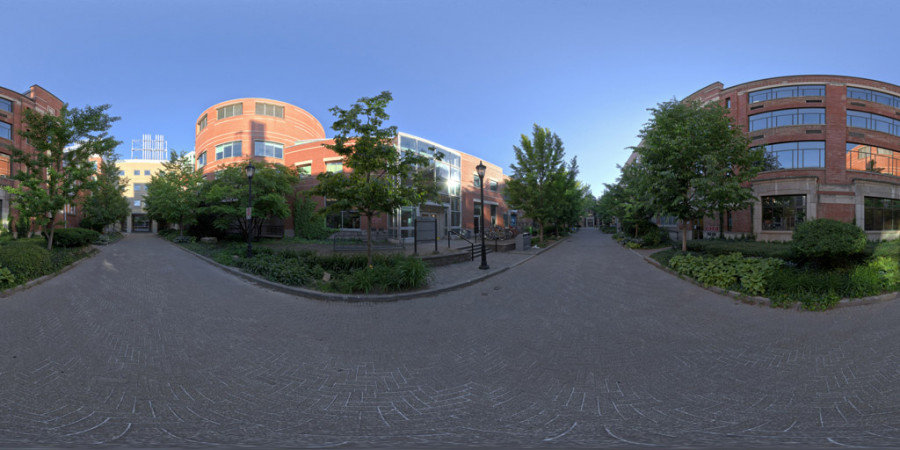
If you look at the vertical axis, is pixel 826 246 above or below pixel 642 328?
above

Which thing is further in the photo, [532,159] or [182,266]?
[532,159]

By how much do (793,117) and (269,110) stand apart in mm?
40435

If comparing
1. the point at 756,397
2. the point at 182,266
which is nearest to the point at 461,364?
the point at 756,397

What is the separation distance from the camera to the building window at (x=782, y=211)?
70.0ft

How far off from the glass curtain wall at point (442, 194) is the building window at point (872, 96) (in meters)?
28.8

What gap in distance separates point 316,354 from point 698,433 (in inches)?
173

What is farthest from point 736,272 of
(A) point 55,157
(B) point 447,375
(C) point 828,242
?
(A) point 55,157

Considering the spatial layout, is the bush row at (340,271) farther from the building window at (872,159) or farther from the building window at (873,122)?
the building window at (873,122)

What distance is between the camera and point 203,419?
316 cm

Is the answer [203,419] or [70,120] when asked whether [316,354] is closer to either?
[203,419]

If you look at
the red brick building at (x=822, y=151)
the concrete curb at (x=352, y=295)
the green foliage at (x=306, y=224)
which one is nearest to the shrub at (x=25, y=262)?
the concrete curb at (x=352, y=295)

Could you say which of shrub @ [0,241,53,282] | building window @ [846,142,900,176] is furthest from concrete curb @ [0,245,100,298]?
building window @ [846,142,900,176]

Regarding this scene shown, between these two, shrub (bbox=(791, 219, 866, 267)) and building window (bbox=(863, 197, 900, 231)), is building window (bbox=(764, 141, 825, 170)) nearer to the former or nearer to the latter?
building window (bbox=(863, 197, 900, 231))

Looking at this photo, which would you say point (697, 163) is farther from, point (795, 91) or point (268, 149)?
point (268, 149)
